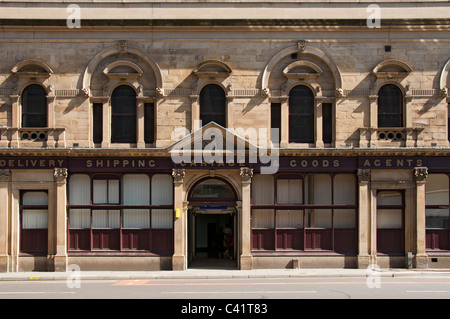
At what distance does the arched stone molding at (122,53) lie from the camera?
23.5 meters

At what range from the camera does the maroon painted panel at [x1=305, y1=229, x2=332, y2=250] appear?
23703 millimetres

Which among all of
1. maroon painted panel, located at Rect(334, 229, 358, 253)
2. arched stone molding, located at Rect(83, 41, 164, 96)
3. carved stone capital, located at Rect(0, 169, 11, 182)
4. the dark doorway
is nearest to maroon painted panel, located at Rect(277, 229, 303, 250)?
maroon painted panel, located at Rect(334, 229, 358, 253)

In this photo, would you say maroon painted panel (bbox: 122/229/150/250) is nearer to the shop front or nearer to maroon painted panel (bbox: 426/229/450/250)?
the shop front

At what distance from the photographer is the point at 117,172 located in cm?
2345

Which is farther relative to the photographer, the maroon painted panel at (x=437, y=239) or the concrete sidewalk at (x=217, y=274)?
the maroon painted panel at (x=437, y=239)

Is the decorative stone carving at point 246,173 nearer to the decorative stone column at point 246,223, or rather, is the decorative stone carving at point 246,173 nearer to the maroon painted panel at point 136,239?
the decorative stone column at point 246,223

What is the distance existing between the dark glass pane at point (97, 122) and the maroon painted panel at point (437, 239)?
14.3m

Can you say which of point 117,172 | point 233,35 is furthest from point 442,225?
point 117,172

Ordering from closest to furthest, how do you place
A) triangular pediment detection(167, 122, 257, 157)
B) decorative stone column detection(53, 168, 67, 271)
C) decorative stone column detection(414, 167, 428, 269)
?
triangular pediment detection(167, 122, 257, 157), decorative stone column detection(53, 168, 67, 271), decorative stone column detection(414, 167, 428, 269)

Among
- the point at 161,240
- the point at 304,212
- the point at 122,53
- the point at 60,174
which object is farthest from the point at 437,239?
the point at 60,174

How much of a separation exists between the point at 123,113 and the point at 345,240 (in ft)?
35.3

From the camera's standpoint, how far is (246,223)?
2317 centimetres

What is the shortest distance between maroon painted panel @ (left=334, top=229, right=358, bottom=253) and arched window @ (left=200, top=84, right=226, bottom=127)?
6678 mm

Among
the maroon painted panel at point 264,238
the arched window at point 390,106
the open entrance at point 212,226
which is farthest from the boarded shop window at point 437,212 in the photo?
the open entrance at point 212,226
